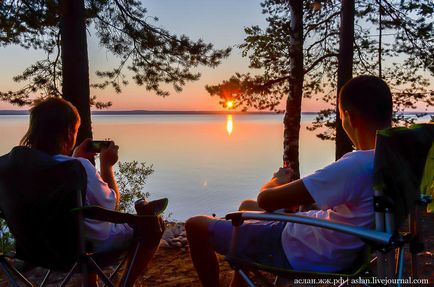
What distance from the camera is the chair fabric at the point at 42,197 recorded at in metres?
2.09

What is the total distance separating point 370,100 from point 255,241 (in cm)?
86

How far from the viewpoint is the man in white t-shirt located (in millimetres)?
1894

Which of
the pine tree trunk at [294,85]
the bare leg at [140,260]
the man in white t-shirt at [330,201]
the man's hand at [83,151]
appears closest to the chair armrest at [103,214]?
the bare leg at [140,260]

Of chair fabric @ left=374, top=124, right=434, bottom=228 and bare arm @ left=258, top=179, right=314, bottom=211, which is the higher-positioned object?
chair fabric @ left=374, top=124, right=434, bottom=228

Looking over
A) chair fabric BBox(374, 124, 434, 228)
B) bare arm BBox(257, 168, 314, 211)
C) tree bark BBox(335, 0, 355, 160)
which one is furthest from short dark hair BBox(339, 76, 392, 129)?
tree bark BBox(335, 0, 355, 160)

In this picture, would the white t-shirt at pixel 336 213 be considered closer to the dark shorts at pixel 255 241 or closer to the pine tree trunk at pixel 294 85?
the dark shorts at pixel 255 241

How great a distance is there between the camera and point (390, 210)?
177 centimetres

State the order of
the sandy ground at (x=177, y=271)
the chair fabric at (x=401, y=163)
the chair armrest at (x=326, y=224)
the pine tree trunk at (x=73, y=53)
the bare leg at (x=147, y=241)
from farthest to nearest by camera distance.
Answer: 1. the pine tree trunk at (x=73, y=53)
2. the sandy ground at (x=177, y=271)
3. the bare leg at (x=147, y=241)
4. the chair fabric at (x=401, y=163)
5. the chair armrest at (x=326, y=224)

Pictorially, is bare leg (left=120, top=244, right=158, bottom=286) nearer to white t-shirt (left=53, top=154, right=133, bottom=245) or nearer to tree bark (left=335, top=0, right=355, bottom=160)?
white t-shirt (left=53, top=154, right=133, bottom=245)

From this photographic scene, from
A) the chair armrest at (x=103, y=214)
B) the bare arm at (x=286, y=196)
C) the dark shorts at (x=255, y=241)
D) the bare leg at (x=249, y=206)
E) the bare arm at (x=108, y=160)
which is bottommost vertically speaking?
the dark shorts at (x=255, y=241)

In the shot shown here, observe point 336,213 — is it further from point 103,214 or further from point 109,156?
point 109,156

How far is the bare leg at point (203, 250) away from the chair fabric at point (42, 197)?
597 mm

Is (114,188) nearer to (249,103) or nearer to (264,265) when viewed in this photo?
(264,265)

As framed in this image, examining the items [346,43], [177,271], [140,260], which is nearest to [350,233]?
[140,260]
